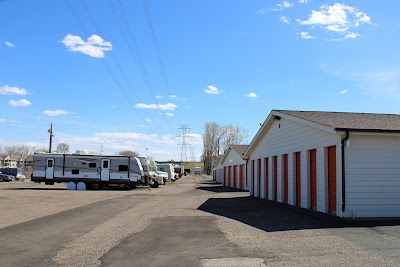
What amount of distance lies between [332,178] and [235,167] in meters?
28.9

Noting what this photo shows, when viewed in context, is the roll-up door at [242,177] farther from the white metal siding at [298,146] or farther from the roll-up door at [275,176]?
the roll-up door at [275,176]

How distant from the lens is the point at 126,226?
38.8 feet

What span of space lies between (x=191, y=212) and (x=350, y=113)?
8512 millimetres

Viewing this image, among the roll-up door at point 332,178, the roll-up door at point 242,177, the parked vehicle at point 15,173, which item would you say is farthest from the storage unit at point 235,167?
the parked vehicle at point 15,173

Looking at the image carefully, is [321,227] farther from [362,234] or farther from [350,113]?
[350,113]

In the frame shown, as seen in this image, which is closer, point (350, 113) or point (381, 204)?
point (381, 204)

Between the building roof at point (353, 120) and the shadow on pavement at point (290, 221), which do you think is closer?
the shadow on pavement at point (290, 221)

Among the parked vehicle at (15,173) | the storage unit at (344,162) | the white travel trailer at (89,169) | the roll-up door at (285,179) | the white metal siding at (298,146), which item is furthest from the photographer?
the parked vehicle at (15,173)

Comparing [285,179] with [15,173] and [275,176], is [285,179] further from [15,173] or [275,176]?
[15,173]

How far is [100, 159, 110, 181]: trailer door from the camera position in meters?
34.6

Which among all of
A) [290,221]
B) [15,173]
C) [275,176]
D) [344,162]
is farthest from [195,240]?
[15,173]

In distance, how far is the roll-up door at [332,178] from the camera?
14.3m

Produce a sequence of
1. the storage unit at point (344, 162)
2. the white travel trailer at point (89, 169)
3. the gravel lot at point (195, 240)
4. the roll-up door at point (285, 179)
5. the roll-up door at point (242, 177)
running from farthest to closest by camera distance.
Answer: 1. the roll-up door at point (242, 177)
2. the white travel trailer at point (89, 169)
3. the roll-up door at point (285, 179)
4. the storage unit at point (344, 162)
5. the gravel lot at point (195, 240)

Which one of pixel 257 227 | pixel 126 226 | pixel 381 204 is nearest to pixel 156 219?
pixel 126 226
